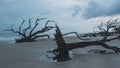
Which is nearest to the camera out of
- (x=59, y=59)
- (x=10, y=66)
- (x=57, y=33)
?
(x=10, y=66)

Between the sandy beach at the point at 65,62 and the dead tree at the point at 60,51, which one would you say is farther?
the dead tree at the point at 60,51

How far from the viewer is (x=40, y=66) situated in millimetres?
7852

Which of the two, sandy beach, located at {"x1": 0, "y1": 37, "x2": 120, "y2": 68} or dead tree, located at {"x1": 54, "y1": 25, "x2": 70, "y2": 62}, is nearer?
sandy beach, located at {"x1": 0, "y1": 37, "x2": 120, "y2": 68}

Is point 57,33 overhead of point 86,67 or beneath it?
overhead

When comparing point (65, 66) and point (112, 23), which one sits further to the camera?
point (112, 23)

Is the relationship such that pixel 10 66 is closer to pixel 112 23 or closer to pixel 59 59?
pixel 59 59

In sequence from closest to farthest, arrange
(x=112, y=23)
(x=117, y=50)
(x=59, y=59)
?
(x=59, y=59), (x=117, y=50), (x=112, y=23)

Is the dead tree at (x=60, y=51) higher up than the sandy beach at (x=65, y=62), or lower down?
higher up

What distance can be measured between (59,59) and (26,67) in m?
1.68

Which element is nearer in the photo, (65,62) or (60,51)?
(65,62)

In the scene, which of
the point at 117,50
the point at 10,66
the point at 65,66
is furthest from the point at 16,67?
the point at 117,50

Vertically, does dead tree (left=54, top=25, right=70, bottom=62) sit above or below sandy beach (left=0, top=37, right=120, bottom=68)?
above

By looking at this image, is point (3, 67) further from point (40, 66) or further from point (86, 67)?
point (86, 67)

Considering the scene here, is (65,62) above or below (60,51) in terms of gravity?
below
